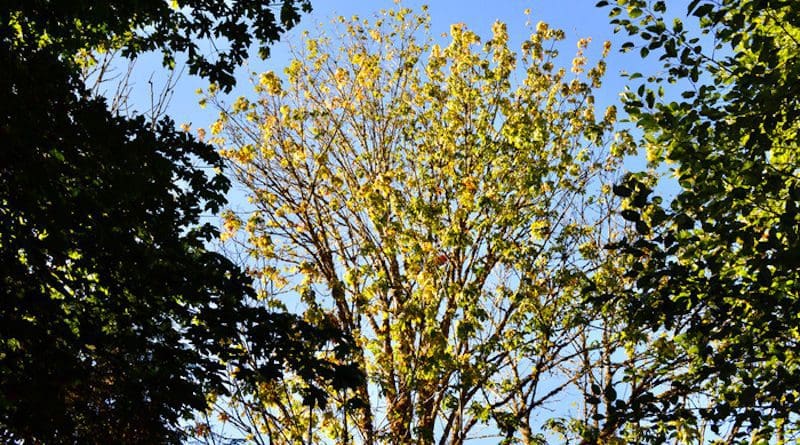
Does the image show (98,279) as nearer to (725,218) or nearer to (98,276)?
(98,276)

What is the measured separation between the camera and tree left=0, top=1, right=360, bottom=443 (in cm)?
632

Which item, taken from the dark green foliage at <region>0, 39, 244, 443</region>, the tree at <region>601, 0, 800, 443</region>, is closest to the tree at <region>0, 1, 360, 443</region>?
the dark green foliage at <region>0, 39, 244, 443</region>

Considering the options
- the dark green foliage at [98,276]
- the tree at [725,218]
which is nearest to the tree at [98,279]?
the dark green foliage at [98,276]

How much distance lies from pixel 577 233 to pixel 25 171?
9.08 metres

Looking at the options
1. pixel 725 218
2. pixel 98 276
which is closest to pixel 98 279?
pixel 98 276

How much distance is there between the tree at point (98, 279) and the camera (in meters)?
6.32

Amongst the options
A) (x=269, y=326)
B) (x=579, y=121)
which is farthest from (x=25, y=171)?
(x=579, y=121)

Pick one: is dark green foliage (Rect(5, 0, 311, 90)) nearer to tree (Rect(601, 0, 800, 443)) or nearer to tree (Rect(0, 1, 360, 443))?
tree (Rect(0, 1, 360, 443))

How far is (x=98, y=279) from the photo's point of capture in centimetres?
699

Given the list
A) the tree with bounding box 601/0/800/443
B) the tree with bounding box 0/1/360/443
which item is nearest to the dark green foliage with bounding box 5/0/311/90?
the tree with bounding box 0/1/360/443

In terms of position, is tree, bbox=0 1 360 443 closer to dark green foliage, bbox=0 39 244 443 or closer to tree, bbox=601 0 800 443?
dark green foliage, bbox=0 39 244 443

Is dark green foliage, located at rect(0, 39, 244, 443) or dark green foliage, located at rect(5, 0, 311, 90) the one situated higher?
dark green foliage, located at rect(5, 0, 311, 90)

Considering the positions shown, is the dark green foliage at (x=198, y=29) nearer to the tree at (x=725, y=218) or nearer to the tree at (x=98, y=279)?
the tree at (x=98, y=279)

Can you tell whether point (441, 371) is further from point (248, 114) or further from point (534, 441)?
point (248, 114)
